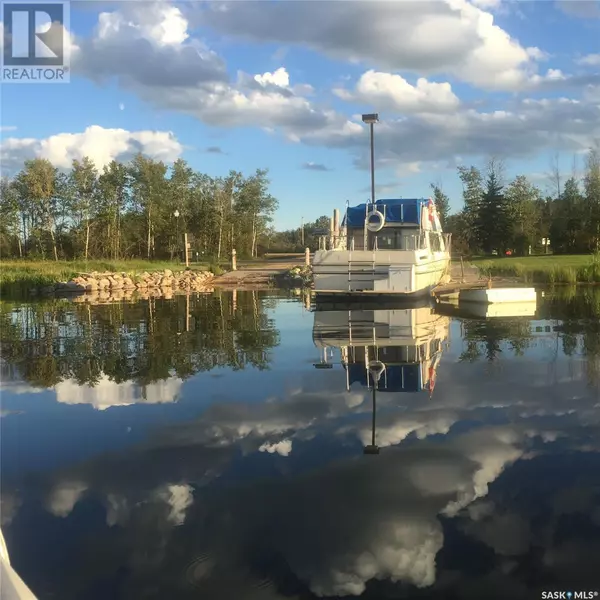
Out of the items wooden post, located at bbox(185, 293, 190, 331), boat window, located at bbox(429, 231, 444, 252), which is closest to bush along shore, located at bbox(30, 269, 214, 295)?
wooden post, located at bbox(185, 293, 190, 331)

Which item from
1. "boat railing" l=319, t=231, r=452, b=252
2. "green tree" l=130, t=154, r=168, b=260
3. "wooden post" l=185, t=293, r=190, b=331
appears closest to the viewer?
"wooden post" l=185, t=293, r=190, b=331

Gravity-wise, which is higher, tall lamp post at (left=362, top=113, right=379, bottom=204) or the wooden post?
tall lamp post at (left=362, top=113, right=379, bottom=204)

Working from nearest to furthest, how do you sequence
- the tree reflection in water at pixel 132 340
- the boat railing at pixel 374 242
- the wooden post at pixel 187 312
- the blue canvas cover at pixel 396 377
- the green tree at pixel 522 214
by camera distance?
the blue canvas cover at pixel 396 377
the tree reflection in water at pixel 132 340
the wooden post at pixel 187 312
the boat railing at pixel 374 242
the green tree at pixel 522 214

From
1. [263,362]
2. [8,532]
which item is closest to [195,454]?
[8,532]

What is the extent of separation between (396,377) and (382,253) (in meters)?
10.6

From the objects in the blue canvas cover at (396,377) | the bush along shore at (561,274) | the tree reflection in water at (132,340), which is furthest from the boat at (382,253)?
the blue canvas cover at (396,377)

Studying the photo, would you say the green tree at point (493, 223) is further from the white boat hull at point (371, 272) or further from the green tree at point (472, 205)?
the white boat hull at point (371, 272)

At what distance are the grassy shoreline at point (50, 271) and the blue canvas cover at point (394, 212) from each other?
1477cm

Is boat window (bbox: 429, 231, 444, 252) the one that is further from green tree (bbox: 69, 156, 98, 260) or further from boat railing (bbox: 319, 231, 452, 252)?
green tree (bbox: 69, 156, 98, 260)

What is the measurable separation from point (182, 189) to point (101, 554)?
151 feet

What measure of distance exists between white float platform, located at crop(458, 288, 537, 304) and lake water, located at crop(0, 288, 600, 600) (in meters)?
7.83

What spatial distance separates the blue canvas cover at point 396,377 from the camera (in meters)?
8.43

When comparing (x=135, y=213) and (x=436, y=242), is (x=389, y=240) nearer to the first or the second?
(x=436, y=242)

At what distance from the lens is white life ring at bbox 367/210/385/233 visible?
69.7 ft
